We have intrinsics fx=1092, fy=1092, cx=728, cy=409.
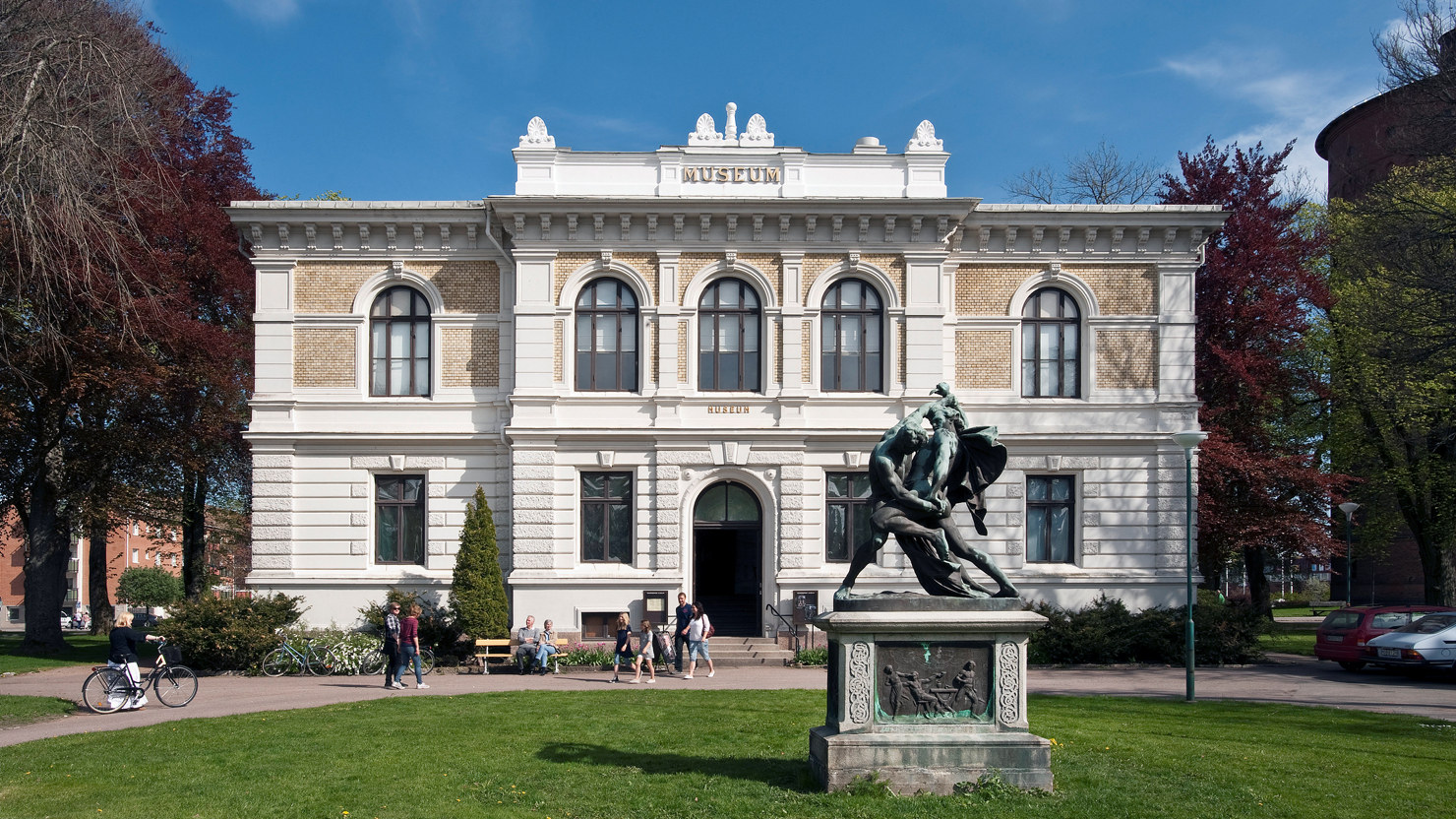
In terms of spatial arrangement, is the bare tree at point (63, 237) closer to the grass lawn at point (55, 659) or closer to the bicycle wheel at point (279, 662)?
the grass lawn at point (55, 659)

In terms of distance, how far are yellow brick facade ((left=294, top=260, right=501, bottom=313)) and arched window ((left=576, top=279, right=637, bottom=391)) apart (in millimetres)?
2113

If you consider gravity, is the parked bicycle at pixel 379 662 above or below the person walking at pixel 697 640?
below

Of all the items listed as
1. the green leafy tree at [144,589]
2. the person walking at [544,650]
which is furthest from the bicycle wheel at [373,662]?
the green leafy tree at [144,589]

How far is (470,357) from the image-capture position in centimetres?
2498

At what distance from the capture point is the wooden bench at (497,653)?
22106 mm

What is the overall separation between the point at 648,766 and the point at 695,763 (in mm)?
500

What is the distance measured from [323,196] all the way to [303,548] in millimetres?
21447

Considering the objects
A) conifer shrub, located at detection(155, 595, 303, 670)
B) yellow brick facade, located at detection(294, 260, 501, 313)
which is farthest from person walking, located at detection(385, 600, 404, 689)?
yellow brick facade, located at detection(294, 260, 501, 313)

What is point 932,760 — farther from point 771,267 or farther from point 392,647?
point 771,267

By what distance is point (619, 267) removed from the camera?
24.6 metres

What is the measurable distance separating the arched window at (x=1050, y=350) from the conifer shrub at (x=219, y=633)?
1750 centimetres

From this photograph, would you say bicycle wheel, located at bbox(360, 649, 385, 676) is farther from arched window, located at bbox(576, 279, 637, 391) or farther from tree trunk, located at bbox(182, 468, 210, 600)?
tree trunk, located at bbox(182, 468, 210, 600)

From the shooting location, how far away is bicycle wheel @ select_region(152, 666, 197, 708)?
17125 millimetres

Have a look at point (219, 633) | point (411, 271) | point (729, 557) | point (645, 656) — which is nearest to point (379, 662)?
point (219, 633)
